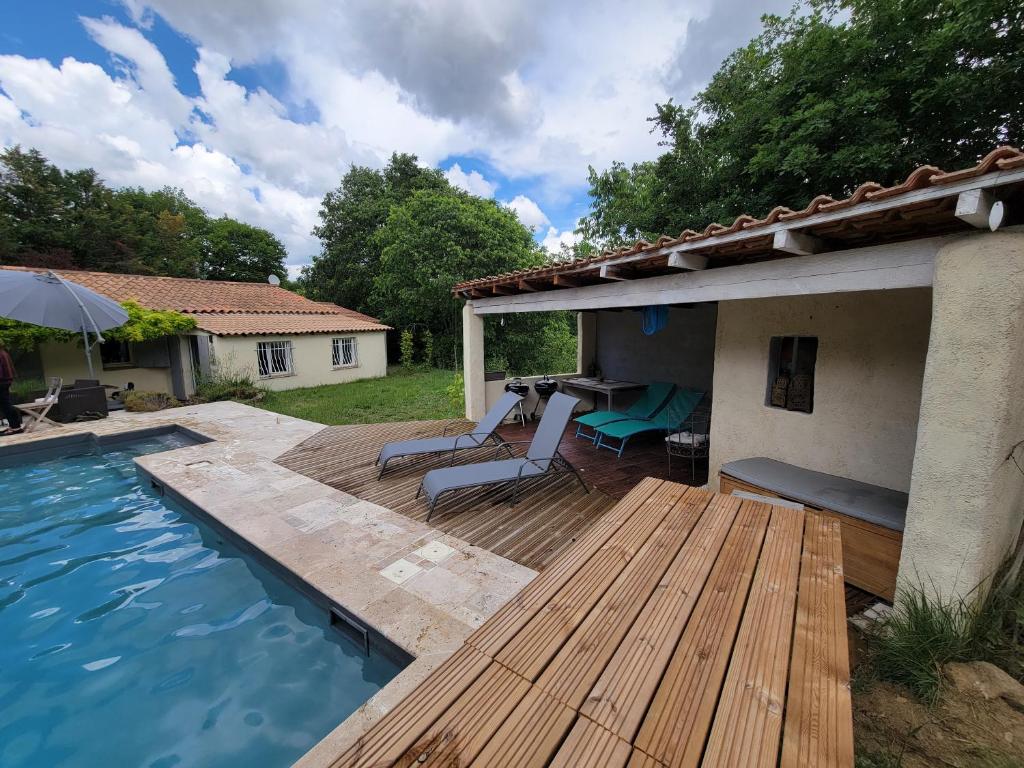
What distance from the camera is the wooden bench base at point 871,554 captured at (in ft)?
10.8

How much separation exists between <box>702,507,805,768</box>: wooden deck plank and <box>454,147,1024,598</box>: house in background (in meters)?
1.45

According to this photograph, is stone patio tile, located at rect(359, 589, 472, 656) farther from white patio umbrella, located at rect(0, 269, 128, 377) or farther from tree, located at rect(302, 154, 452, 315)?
tree, located at rect(302, 154, 452, 315)

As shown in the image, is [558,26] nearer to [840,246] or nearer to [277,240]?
[840,246]

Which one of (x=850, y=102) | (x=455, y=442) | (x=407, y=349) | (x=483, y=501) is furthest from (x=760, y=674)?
(x=407, y=349)

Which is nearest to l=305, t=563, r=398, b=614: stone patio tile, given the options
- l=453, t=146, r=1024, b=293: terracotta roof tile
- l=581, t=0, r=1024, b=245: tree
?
l=453, t=146, r=1024, b=293: terracotta roof tile

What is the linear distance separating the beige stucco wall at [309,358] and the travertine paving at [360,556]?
7.52 meters

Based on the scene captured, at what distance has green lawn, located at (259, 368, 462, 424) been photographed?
35.2 ft

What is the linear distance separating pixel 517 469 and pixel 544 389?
3.91 m

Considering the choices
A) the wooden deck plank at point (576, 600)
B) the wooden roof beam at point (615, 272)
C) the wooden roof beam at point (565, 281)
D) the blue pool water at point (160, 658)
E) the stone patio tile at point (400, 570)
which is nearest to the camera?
the wooden deck plank at point (576, 600)

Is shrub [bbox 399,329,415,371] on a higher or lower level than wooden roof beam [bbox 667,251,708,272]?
lower

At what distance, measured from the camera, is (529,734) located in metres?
1.26

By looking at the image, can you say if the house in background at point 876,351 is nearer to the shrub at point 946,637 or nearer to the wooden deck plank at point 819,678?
the shrub at point 946,637

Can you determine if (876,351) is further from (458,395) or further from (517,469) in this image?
(458,395)

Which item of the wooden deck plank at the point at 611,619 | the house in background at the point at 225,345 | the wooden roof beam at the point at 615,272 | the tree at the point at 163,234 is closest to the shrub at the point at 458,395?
the wooden roof beam at the point at 615,272
